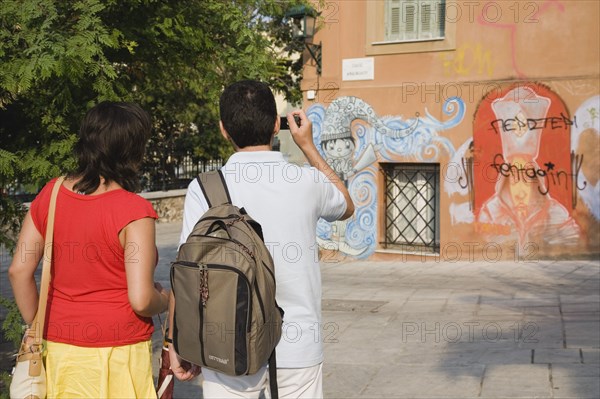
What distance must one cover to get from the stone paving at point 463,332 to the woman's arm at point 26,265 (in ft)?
3.34

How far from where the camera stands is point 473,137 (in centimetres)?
1405

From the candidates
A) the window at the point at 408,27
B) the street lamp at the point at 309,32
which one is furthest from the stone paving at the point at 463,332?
the street lamp at the point at 309,32

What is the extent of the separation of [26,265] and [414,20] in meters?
12.3

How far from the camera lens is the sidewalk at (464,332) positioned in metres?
6.38

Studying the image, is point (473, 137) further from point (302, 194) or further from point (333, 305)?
point (302, 194)

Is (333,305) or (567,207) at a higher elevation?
(567,207)

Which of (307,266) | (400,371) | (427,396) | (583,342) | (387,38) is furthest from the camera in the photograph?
(387,38)

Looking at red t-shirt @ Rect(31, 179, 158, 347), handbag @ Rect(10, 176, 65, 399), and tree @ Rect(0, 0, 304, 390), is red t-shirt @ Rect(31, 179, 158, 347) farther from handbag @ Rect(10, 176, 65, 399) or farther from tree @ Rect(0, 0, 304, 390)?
tree @ Rect(0, 0, 304, 390)

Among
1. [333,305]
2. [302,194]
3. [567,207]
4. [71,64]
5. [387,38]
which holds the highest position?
[387,38]

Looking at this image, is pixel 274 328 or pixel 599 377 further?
pixel 599 377

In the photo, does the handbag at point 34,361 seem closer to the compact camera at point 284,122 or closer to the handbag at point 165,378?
the handbag at point 165,378

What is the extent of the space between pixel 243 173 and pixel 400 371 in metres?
4.14

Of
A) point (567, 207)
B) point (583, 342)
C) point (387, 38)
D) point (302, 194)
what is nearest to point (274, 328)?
point (302, 194)

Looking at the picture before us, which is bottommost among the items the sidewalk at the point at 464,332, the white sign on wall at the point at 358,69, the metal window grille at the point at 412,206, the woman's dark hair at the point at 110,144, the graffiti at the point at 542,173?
the sidewalk at the point at 464,332
